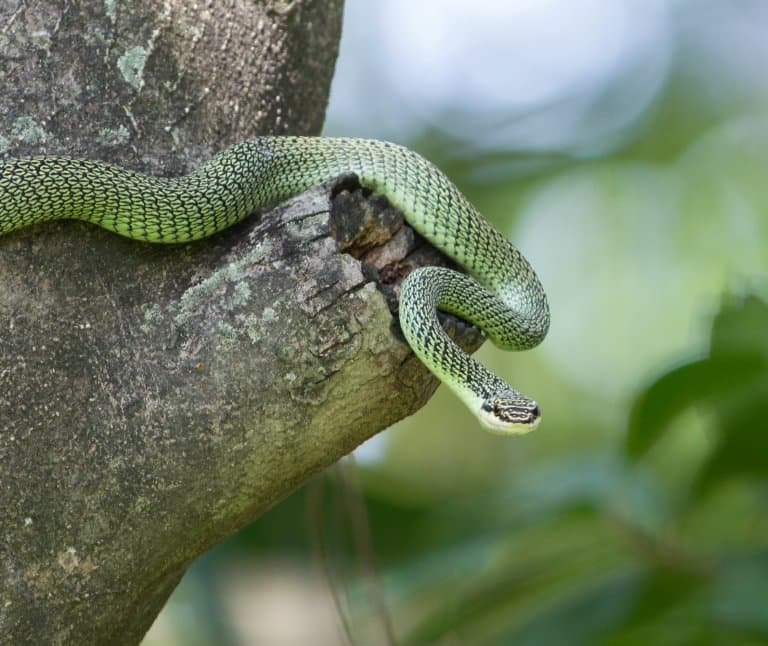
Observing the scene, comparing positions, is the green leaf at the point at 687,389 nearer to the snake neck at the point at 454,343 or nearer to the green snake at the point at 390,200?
the green snake at the point at 390,200

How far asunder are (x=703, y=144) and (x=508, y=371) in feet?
13.7

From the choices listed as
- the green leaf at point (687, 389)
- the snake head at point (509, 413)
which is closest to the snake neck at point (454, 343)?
the snake head at point (509, 413)

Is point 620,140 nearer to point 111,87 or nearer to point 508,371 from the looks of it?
point 508,371

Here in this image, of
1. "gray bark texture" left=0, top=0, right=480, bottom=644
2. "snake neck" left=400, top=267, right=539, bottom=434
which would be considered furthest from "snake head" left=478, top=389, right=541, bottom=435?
"gray bark texture" left=0, top=0, right=480, bottom=644

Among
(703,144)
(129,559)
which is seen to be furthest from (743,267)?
(129,559)

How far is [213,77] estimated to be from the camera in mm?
3451

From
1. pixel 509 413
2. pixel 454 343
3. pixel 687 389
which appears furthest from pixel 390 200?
pixel 687 389

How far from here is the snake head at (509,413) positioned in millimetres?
3631

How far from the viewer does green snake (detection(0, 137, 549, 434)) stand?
2.96m

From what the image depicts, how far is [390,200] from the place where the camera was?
3773 mm

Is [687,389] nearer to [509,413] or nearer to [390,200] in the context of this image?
[509,413]

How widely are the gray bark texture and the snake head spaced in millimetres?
654

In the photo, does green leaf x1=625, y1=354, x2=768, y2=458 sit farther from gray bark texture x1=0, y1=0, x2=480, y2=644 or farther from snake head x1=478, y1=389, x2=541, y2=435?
gray bark texture x1=0, y1=0, x2=480, y2=644

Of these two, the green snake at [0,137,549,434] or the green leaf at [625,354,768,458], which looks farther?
the green leaf at [625,354,768,458]
